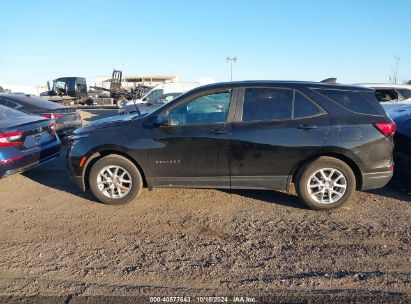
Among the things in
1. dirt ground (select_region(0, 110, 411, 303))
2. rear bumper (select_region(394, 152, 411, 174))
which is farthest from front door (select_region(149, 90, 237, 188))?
rear bumper (select_region(394, 152, 411, 174))

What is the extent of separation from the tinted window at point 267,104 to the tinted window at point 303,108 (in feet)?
0.26

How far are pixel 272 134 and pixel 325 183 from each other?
97 centimetres

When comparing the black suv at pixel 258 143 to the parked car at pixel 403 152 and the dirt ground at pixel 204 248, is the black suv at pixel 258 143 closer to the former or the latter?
the dirt ground at pixel 204 248

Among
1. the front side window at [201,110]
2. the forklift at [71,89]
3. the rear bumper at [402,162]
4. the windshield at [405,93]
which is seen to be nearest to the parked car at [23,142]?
the front side window at [201,110]

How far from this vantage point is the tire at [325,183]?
4.93 m

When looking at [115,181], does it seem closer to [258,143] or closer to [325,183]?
[258,143]

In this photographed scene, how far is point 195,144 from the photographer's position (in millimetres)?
5051

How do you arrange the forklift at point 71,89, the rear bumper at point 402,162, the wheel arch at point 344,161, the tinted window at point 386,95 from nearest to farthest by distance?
1. the wheel arch at point 344,161
2. the rear bumper at point 402,162
3. the tinted window at point 386,95
4. the forklift at point 71,89

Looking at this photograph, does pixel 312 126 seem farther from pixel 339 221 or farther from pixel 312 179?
pixel 339 221

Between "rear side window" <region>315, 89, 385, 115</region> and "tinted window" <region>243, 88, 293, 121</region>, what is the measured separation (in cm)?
47

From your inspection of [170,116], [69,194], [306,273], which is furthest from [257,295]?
[69,194]

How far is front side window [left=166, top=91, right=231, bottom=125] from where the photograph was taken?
5086 millimetres

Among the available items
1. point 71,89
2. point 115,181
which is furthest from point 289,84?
point 71,89

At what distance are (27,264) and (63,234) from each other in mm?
721
